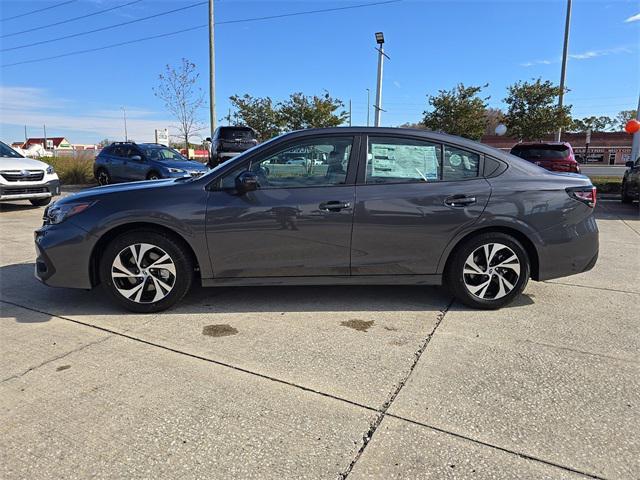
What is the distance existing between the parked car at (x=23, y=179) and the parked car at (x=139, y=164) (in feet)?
9.72

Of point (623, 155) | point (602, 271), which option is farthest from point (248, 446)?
point (623, 155)

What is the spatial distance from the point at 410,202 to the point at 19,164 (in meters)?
10.0

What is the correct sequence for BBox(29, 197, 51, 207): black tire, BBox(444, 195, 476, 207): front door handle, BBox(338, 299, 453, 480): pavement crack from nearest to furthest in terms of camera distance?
BBox(338, 299, 453, 480): pavement crack < BBox(444, 195, 476, 207): front door handle < BBox(29, 197, 51, 207): black tire

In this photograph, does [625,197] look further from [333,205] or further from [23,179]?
[23,179]

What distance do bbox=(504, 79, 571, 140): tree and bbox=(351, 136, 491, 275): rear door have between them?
19129 mm

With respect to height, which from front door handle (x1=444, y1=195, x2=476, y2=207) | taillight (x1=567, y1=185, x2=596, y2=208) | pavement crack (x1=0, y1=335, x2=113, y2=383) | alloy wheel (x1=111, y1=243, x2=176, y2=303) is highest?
taillight (x1=567, y1=185, x2=596, y2=208)

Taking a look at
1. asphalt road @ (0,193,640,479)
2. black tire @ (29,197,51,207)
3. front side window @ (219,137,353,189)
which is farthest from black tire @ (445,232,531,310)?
black tire @ (29,197,51,207)

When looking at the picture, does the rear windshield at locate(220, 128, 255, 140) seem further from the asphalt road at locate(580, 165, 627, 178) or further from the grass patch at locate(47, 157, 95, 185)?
the asphalt road at locate(580, 165, 627, 178)

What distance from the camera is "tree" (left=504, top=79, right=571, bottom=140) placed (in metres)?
20.5

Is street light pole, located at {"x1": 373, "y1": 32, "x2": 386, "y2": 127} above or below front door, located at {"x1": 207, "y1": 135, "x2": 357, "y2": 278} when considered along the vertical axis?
above

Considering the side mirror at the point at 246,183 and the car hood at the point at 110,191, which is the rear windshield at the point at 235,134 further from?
the side mirror at the point at 246,183

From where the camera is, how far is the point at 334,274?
4090mm

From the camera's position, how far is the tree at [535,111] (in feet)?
67.4

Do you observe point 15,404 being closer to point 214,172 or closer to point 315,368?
point 315,368
